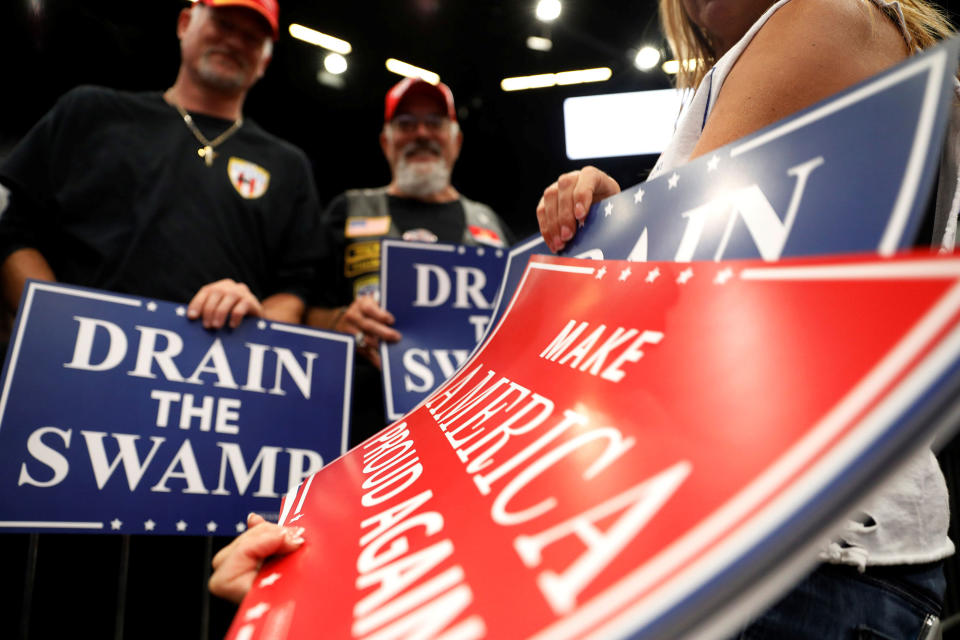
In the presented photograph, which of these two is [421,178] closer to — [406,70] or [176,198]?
[176,198]

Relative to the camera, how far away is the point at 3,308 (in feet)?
4.05

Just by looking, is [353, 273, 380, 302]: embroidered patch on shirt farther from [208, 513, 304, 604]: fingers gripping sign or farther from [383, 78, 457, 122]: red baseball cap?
[208, 513, 304, 604]: fingers gripping sign

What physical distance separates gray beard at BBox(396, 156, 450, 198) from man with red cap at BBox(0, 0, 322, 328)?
1.79ft

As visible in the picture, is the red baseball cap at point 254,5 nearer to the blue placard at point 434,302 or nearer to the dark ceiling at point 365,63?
the blue placard at point 434,302

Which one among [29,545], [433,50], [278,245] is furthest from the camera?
[433,50]

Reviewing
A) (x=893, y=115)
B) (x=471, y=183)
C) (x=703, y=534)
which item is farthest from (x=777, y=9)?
(x=471, y=183)

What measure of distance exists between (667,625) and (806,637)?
0.33 m

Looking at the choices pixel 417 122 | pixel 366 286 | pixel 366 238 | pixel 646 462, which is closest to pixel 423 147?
pixel 417 122

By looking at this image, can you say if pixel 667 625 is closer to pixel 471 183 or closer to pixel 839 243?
pixel 839 243

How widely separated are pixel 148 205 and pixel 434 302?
0.68 meters

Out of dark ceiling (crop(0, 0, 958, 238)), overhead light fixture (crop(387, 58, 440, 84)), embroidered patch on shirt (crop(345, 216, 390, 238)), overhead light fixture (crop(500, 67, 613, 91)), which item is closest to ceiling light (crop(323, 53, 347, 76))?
dark ceiling (crop(0, 0, 958, 238))

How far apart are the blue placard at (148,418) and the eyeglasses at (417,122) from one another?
146 centimetres

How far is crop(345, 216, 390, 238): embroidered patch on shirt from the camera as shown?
1.86 m

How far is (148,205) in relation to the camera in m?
1.30
